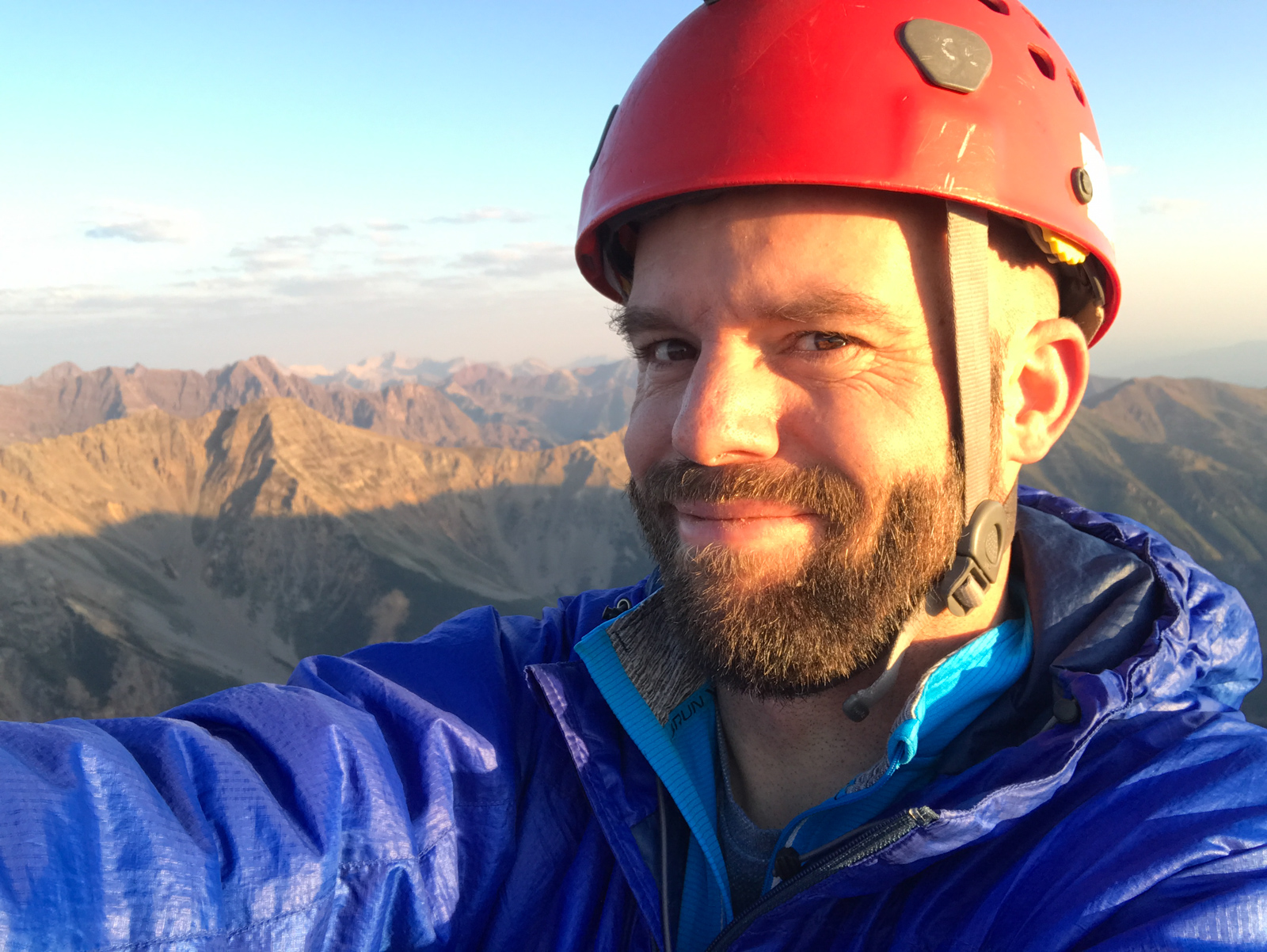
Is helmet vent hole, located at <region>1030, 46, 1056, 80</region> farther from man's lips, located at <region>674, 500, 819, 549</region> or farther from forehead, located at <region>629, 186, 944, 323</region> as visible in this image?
man's lips, located at <region>674, 500, 819, 549</region>

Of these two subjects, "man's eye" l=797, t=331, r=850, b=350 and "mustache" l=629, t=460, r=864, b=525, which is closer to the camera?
"mustache" l=629, t=460, r=864, b=525

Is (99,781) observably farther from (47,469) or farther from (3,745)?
(47,469)

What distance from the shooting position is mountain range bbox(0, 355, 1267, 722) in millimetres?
53969

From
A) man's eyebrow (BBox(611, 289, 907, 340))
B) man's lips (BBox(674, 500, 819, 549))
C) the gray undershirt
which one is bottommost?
the gray undershirt

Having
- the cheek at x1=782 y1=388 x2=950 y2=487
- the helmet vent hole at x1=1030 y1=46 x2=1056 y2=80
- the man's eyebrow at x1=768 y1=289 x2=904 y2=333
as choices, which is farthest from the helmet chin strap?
the helmet vent hole at x1=1030 y1=46 x2=1056 y2=80

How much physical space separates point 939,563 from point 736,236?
1278 mm

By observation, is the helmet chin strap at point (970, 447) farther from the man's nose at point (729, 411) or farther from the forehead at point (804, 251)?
the man's nose at point (729, 411)

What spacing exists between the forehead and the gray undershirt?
174 cm

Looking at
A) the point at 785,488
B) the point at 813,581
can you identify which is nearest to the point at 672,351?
the point at 785,488

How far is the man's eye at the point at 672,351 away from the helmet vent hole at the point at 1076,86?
191cm

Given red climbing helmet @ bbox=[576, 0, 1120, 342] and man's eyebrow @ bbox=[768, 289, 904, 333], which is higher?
red climbing helmet @ bbox=[576, 0, 1120, 342]

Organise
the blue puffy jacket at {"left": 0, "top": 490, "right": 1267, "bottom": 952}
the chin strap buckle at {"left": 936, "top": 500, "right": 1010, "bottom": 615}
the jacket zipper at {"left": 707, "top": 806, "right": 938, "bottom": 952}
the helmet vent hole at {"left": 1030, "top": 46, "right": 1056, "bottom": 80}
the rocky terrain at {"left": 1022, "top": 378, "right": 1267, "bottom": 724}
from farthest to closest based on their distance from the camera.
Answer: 1. the rocky terrain at {"left": 1022, "top": 378, "right": 1267, "bottom": 724}
2. the helmet vent hole at {"left": 1030, "top": 46, "right": 1056, "bottom": 80}
3. the chin strap buckle at {"left": 936, "top": 500, "right": 1010, "bottom": 615}
4. the jacket zipper at {"left": 707, "top": 806, "right": 938, "bottom": 952}
5. the blue puffy jacket at {"left": 0, "top": 490, "right": 1267, "bottom": 952}

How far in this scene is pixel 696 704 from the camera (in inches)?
122

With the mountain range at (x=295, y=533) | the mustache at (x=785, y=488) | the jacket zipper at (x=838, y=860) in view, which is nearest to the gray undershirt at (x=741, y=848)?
the jacket zipper at (x=838, y=860)
